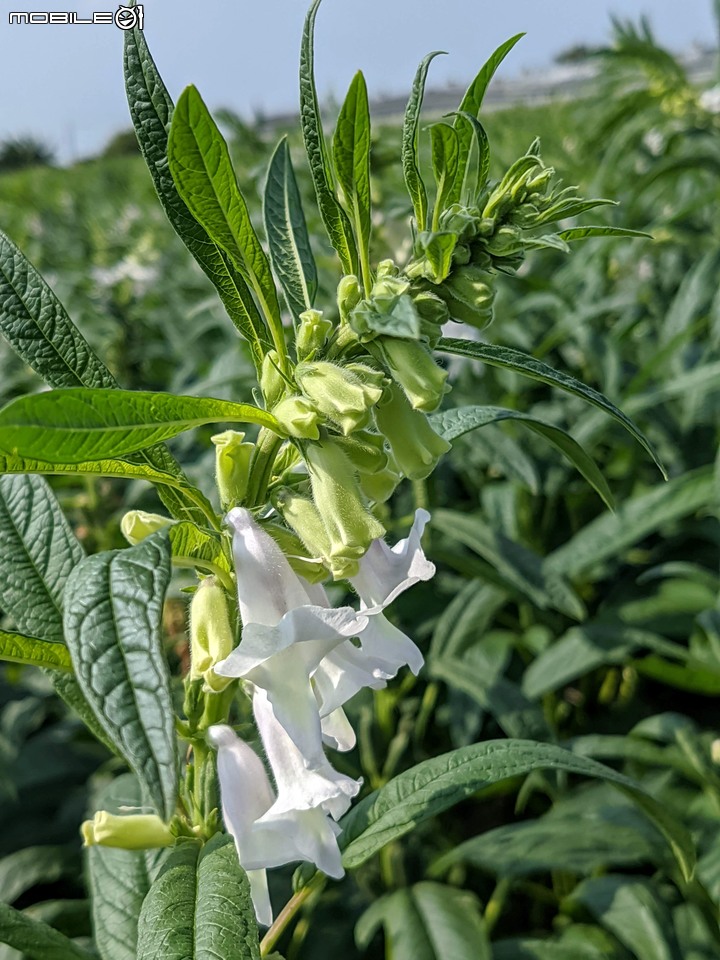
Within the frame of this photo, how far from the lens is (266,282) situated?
971 mm

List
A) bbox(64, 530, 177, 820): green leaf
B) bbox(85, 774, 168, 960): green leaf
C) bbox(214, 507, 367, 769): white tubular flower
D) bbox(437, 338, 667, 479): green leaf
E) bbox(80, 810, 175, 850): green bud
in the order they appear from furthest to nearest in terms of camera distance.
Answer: bbox(85, 774, 168, 960): green leaf < bbox(80, 810, 175, 850): green bud < bbox(437, 338, 667, 479): green leaf < bbox(214, 507, 367, 769): white tubular flower < bbox(64, 530, 177, 820): green leaf

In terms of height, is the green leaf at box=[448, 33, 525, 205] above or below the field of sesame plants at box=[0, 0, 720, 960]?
above

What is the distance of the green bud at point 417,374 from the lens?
85 centimetres

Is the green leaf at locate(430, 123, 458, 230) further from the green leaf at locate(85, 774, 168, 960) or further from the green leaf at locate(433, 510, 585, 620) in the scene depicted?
the green leaf at locate(433, 510, 585, 620)

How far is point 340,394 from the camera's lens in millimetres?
852

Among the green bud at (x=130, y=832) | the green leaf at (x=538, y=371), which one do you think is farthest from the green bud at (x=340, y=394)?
the green bud at (x=130, y=832)

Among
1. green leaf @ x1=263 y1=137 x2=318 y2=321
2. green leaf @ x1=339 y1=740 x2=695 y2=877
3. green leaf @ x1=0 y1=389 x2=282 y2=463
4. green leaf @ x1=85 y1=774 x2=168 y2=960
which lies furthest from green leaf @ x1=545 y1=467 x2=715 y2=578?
green leaf @ x1=0 y1=389 x2=282 y2=463

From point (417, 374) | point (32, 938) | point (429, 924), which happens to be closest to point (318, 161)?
point (417, 374)

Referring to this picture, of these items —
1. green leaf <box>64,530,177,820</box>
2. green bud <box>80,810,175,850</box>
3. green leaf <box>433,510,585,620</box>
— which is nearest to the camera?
green leaf <box>64,530,177,820</box>

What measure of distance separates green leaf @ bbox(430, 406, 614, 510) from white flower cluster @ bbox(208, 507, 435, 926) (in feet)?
0.58

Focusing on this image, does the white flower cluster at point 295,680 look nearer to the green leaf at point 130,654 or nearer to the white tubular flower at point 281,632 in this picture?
the white tubular flower at point 281,632

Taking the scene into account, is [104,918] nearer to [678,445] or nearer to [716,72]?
[678,445]

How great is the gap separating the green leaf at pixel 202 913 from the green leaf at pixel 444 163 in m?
0.69

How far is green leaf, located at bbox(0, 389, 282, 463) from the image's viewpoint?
2.13 ft
